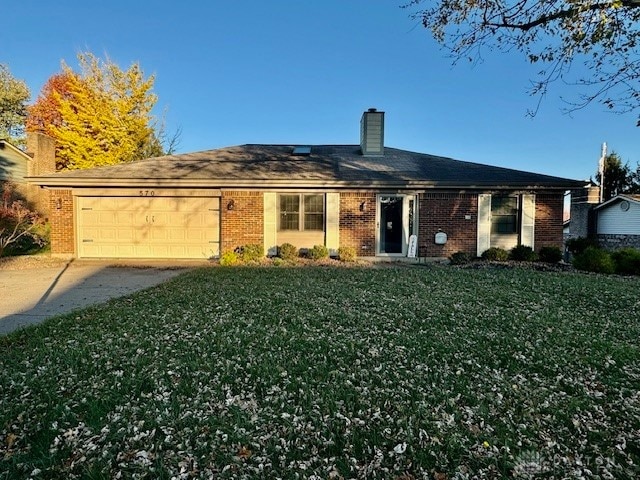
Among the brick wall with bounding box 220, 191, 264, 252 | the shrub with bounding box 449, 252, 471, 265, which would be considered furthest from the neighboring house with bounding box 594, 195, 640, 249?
the brick wall with bounding box 220, 191, 264, 252

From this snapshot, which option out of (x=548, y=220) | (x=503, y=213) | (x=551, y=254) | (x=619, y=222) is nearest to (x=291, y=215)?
(x=503, y=213)

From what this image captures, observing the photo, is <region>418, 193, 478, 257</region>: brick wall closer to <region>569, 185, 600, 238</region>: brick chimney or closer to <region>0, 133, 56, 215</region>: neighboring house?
<region>569, 185, 600, 238</region>: brick chimney

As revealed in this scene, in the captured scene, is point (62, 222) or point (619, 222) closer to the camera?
point (62, 222)

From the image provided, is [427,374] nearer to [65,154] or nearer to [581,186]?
[581,186]

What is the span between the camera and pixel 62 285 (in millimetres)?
7836

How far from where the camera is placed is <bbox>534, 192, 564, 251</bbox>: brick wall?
37.6 feet

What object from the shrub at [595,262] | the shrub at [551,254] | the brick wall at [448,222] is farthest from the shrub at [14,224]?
the shrub at [595,262]

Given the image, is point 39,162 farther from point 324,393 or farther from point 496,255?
point 324,393

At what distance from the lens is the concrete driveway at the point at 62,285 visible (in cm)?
571

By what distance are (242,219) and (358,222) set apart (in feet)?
11.8

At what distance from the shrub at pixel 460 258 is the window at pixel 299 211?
13.3 feet

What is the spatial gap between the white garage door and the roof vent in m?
4.46

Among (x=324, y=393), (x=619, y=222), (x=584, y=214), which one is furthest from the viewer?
(x=584, y=214)

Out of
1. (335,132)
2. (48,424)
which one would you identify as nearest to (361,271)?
(48,424)
